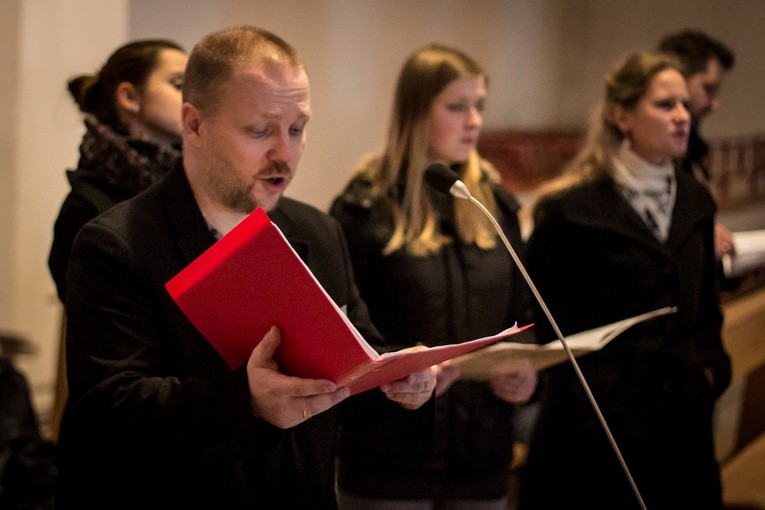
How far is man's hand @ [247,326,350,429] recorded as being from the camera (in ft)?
5.11

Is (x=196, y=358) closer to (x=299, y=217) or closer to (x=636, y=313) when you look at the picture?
(x=299, y=217)

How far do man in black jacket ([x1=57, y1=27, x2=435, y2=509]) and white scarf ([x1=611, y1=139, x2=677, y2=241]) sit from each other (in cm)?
136

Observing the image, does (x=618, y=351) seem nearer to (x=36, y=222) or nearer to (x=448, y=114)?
(x=448, y=114)

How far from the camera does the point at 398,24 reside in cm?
598

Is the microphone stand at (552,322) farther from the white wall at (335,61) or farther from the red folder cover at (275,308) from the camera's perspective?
the white wall at (335,61)

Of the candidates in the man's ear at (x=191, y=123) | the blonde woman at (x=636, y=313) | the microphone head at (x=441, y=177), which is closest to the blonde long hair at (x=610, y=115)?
the blonde woman at (x=636, y=313)

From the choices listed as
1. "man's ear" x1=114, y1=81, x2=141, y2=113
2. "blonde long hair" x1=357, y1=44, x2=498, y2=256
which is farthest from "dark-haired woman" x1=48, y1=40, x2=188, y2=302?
"blonde long hair" x1=357, y1=44, x2=498, y2=256

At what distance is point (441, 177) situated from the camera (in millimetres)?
1963

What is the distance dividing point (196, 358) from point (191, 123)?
0.40 metres

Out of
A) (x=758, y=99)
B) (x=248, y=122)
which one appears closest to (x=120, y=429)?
(x=248, y=122)

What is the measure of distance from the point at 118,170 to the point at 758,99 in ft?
22.7

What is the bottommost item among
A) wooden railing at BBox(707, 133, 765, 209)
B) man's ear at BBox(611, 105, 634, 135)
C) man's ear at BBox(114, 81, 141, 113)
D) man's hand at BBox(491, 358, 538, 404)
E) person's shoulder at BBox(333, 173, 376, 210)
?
wooden railing at BBox(707, 133, 765, 209)

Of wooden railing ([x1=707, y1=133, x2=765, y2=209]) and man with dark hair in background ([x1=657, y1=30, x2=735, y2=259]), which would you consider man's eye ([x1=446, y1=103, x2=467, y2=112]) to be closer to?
man with dark hair in background ([x1=657, y1=30, x2=735, y2=259])

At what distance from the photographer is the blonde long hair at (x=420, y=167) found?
2709 mm
